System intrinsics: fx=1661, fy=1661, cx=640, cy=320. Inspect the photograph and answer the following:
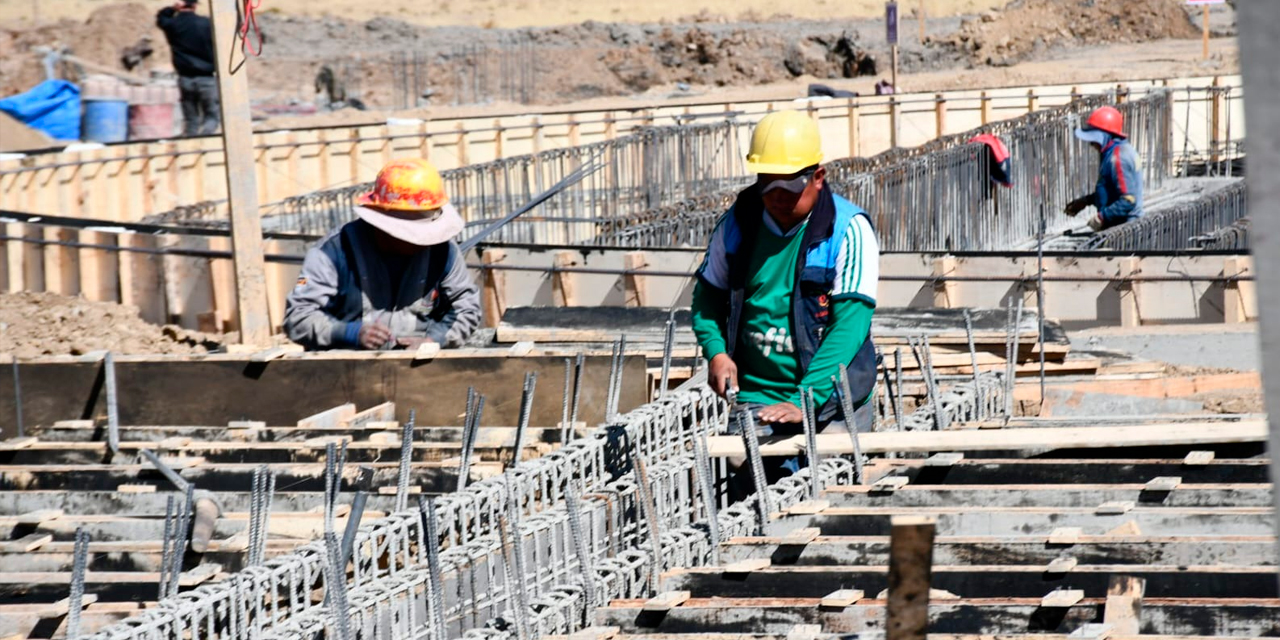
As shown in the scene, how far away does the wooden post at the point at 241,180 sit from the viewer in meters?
10.7

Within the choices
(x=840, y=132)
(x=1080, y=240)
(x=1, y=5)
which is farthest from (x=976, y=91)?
(x=1, y=5)

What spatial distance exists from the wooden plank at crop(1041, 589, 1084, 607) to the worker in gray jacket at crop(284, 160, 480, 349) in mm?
4308

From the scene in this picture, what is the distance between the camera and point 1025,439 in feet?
16.9

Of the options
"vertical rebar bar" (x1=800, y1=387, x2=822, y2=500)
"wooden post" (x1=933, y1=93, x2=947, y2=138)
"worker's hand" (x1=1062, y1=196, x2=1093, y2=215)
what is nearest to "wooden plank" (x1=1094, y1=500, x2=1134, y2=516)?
"vertical rebar bar" (x1=800, y1=387, x2=822, y2=500)

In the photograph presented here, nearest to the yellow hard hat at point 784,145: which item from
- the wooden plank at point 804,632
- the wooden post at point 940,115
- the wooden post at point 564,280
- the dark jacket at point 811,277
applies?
the dark jacket at point 811,277

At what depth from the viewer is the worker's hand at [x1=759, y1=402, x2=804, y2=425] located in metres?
5.88

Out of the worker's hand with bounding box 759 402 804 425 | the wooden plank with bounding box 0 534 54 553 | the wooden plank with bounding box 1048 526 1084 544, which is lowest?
the wooden plank with bounding box 0 534 54 553

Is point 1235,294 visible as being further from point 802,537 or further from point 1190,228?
point 802,537

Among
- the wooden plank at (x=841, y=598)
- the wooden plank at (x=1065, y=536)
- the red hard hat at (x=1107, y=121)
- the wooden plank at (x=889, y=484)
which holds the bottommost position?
the wooden plank at (x=841, y=598)

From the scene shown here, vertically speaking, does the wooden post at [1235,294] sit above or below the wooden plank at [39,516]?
above

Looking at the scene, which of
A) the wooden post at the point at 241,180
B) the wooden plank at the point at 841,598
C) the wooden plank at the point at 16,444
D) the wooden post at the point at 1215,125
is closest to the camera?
the wooden plank at the point at 841,598

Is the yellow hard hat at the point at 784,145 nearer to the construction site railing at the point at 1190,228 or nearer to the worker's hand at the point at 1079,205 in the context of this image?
the construction site railing at the point at 1190,228

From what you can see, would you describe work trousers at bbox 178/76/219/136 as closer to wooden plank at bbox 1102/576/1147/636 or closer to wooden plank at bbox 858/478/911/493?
wooden plank at bbox 858/478/911/493

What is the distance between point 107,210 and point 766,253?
1741 centimetres
